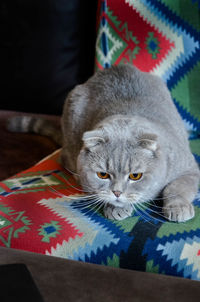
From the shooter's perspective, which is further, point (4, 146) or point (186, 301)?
point (4, 146)

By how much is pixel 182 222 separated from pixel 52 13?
56.9 inches

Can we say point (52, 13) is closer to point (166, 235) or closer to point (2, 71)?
point (2, 71)

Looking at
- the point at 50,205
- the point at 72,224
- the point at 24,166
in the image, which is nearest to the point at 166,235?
the point at 72,224

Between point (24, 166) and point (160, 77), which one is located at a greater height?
point (160, 77)

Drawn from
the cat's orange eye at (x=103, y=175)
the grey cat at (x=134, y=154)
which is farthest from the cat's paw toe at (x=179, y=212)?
the cat's orange eye at (x=103, y=175)

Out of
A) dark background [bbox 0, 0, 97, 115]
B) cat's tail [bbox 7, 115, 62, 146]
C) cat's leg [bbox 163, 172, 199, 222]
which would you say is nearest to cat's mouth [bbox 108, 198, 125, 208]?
cat's leg [bbox 163, 172, 199, 222]

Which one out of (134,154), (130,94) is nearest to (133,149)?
(134,154)

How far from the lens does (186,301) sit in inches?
29.3

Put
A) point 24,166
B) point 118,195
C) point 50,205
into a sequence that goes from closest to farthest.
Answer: point 118,195 < point 50,205 < point 24,166

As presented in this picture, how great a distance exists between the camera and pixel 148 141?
4.15ft

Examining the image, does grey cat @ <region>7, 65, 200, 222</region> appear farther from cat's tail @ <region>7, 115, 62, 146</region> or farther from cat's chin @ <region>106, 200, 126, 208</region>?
cat's tail @ <region>7, 115, 62, 146</region>

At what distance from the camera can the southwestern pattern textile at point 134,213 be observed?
1127 mm

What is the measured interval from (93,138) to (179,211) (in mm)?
389

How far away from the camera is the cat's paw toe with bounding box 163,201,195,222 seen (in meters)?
1.21
